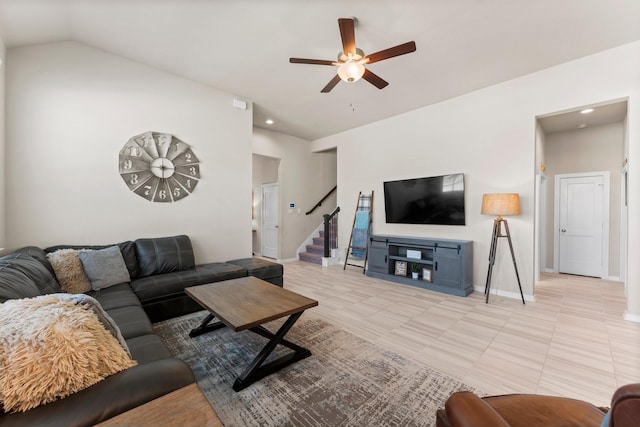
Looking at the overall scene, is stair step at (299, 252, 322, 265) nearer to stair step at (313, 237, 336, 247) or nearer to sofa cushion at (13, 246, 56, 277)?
stair step at (313, 237, 336, 247)

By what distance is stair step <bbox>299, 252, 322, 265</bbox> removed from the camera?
6.11m

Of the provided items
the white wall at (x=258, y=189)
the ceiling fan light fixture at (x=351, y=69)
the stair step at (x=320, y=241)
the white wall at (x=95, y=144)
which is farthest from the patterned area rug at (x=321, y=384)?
the white wall at (x=258, y=189)

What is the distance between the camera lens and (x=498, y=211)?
342 cm

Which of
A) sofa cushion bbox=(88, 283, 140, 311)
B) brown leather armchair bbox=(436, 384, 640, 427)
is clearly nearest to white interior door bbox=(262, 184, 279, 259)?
sofa cushion bbox=(88, 283, 140, 311)

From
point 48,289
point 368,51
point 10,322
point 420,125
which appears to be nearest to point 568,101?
point 420,125

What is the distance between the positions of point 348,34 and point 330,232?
15.2 ft

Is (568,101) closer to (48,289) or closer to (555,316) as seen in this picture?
(555,316)

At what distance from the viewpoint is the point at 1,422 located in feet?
2.53

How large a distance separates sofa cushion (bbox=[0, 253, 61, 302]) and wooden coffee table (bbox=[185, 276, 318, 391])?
1.00 m

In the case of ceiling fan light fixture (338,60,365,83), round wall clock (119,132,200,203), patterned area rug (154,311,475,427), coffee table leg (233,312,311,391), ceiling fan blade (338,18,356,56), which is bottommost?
patterned area rug (154,311,475,427)

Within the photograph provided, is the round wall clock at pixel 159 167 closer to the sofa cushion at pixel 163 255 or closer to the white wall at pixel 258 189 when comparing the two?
the sofa cushion at pixel 163 255

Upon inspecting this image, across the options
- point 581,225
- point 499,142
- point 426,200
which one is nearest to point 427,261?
point 426,200

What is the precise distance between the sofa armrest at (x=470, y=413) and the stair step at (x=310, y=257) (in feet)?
17.0

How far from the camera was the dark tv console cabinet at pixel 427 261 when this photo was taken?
379 centimetres
